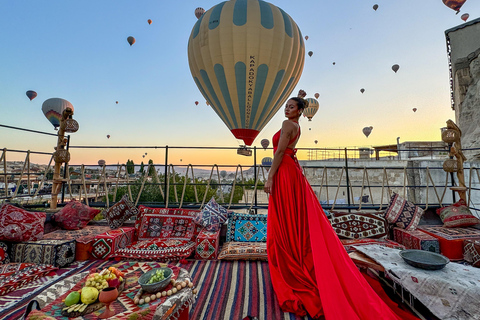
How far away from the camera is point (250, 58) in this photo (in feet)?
23.2

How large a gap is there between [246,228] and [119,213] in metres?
1.98

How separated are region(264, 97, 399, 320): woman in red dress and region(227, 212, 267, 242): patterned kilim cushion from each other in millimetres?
1192

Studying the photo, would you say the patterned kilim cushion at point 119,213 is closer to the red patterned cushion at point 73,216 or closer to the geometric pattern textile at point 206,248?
the red patterned cushion at point 73,216

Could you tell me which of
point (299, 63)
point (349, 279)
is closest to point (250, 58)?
point (299, 63)

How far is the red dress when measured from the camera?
4.88ft

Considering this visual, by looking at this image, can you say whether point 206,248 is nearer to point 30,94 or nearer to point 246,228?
point 246,228

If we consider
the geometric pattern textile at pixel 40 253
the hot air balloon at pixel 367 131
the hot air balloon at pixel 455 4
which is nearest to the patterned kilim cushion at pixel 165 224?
the geometric pattern textile at pixel 40 253

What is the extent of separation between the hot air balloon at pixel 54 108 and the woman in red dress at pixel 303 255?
1644cm

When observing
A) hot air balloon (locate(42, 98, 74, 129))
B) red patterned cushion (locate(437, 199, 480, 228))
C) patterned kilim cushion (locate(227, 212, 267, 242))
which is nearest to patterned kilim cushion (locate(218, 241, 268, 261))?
patterned kilim cushion (locate(227, 212, 267, 242))

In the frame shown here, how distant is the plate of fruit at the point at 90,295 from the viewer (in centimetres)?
127

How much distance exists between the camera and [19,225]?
8.38 ft

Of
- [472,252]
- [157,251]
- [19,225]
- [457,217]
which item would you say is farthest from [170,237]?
[457,217]

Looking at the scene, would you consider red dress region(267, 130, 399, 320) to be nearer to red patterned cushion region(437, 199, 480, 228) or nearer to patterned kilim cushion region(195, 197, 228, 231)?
patterned kilim cushion region(195, 197, 228, 231)

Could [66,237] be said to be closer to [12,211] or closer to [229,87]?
[12,211]
